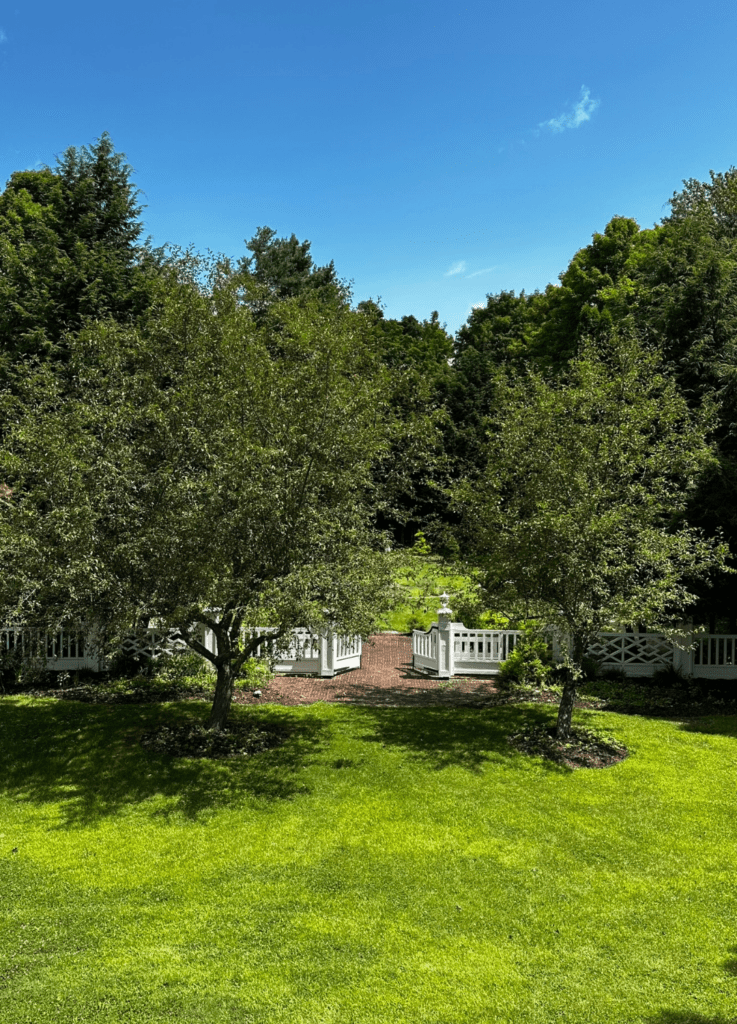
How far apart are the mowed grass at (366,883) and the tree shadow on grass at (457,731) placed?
0.06 metres

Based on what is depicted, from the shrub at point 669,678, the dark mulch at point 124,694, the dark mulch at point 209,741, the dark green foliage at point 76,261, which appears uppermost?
the dark green foliage at point 76,261

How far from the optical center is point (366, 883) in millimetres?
6207

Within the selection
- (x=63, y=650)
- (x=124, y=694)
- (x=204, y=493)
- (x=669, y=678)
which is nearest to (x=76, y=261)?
(x=63, y=650)

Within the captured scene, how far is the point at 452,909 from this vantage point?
5.79 meters

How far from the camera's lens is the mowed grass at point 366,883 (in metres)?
4.68

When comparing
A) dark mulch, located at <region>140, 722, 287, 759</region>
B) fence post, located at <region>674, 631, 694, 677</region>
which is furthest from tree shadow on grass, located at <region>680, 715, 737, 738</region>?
dark mulch, located at <region>140, 722, 287, 759</region>

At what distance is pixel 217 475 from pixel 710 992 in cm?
641

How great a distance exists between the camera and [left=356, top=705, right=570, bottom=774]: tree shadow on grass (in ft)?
30.1

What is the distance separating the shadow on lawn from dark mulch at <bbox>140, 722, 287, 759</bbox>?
164 millimetres

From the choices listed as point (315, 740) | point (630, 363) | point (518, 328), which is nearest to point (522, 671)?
point (315, 740)

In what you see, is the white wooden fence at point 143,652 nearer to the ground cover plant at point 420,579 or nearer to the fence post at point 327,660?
→ the fence post at point 327,660

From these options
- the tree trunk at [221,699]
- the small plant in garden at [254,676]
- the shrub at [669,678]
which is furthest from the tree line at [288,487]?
the shrub at [669,678]

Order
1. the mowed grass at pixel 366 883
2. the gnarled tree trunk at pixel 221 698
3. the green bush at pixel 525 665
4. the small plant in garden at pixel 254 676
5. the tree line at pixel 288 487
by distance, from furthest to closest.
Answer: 1. the green bush at pixel 525 665
2. the small plant in garden at pixel 254 676
3. the gnarled tree trunk at pixel 221 698
4. the tree line at pixel 288 487
5. the mowed grass at pixel 366 883

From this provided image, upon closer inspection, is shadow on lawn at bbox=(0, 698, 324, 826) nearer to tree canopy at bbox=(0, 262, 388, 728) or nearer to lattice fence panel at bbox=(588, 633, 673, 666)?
tree canopy at bbox=(0, 262, 388, 728)
